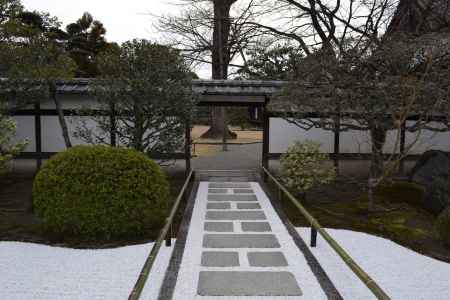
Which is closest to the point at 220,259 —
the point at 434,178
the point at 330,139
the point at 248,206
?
the point at 248,206

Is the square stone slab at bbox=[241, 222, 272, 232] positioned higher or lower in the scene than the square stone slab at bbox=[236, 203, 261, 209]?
lower

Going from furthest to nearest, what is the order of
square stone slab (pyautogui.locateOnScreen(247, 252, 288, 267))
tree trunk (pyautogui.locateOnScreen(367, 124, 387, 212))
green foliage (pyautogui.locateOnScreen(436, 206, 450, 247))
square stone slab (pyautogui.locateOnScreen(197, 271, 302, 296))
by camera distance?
tree trunk (pyautogui.locateOnScreen(367, 124, 387, 212)) → green foliage (pyautogui.locateOnScreen(436, 206, 450, 247)) → square stone slab (pyautogui.locateOnScreen(247, 252, 288, 267)) → square stone slab (pyautogui.locateOnScreen(197, 271, 302, 296))

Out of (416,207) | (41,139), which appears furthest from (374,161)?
(41,139)

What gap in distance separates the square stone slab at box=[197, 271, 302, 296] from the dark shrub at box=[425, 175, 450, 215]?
5489 mm

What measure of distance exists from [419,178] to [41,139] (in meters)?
12.4

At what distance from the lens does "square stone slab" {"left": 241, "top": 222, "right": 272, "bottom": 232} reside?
676 centimetres

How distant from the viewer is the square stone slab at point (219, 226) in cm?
678

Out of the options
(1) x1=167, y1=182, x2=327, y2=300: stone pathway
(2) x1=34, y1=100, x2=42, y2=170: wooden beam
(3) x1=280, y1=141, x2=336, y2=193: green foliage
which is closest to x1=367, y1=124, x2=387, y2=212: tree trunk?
(3) x1=280, y1=141, x2=336, y2=193: green foliage

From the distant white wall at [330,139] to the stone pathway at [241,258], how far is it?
14.1 feet

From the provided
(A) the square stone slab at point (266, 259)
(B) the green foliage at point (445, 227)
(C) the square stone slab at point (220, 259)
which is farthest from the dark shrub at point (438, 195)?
(C) the square stone slab at point (220, 259)

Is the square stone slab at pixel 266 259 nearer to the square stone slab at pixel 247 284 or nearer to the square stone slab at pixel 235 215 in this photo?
the square stone slab at pixel 247 284

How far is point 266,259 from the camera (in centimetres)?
540

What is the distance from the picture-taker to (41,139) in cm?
1197

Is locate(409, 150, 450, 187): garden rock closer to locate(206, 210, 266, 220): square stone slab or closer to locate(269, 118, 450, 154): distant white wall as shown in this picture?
locate(269, 118, 450, 154): distant white wall
